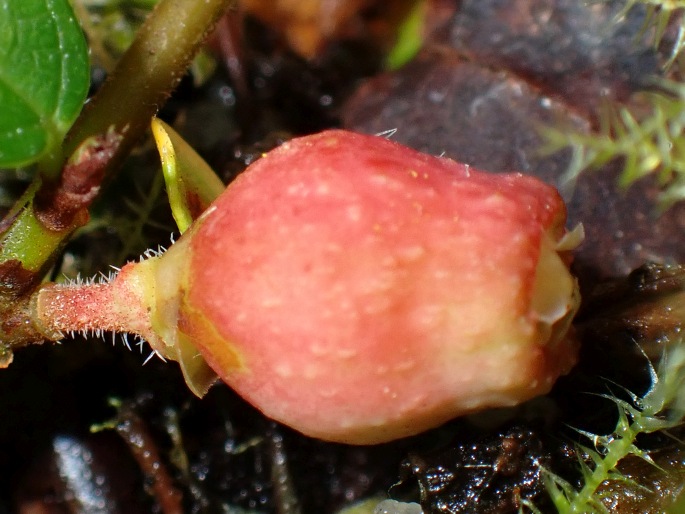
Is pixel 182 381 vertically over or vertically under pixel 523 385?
under

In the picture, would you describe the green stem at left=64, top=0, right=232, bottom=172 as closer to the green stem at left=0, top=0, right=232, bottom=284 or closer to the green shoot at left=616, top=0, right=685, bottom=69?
the green stem at left=0, top=0, right=232, bottom=284

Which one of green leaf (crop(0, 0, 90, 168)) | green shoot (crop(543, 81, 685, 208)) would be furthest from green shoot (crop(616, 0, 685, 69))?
green leaf (crop(0, 0, 90, 168))

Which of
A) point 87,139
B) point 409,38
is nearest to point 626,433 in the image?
point 87,139

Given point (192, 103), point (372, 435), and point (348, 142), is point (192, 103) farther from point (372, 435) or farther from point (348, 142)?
point (372, 435)

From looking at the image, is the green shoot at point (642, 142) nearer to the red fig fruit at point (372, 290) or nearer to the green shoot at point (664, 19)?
the green shoot at point (664, 19)

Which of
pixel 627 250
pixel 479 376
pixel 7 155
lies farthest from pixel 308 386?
pixel 627 250

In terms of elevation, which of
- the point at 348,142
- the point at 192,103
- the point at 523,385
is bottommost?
the point at 192,103
